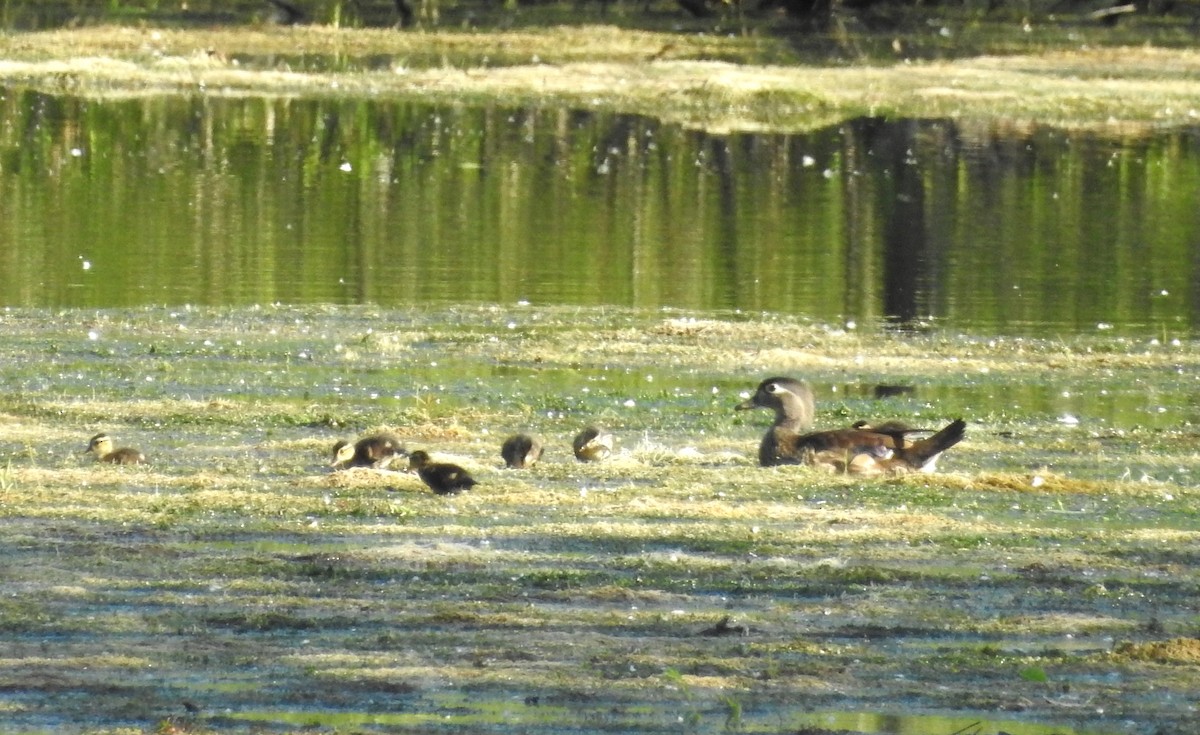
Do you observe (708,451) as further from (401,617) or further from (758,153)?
(758,153)

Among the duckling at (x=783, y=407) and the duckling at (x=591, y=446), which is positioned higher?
the duckling at (x=783, y=407)

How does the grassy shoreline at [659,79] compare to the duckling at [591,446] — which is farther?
the grassy shoreline at [659,79]

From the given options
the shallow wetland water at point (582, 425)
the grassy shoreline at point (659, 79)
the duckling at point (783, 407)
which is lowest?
the shallow wetland water at point (582, 425)

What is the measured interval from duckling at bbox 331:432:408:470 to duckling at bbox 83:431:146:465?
826 mm

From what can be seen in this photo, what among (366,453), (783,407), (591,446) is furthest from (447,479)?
(783,407)

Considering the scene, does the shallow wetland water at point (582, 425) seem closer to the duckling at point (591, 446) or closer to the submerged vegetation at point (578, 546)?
the submerged vegetation at point (578, 546)

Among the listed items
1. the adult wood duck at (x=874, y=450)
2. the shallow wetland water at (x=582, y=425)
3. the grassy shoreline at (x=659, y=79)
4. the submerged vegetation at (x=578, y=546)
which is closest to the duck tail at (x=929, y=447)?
the adult wood duck at (x=874, y=450)

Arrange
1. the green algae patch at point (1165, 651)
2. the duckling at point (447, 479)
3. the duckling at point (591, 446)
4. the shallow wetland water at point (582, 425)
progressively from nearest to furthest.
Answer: the shallow wetland water at point (582, 425), the green algae patch at point (1165, 651), the duckling at point (447, 479), the duckling at point (591, 446)

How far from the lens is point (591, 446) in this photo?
10383 mm

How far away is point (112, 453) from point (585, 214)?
40.8 feet

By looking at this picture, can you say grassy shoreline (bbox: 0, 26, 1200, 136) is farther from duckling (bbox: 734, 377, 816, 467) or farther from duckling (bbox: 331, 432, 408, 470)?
duckling (bbox: 331, 432, 408, 470)

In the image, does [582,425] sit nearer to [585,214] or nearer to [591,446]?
[591,446]

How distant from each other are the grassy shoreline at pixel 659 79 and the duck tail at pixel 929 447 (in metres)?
21.5

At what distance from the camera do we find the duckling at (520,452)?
1018cm
